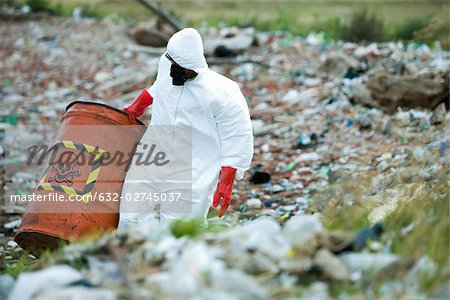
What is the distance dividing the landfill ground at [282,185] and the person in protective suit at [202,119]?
25 centimetres

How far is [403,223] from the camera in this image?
3.82m

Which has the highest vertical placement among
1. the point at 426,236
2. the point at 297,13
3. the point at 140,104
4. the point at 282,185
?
the point at 426,236

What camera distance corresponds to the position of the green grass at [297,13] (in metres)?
11.8

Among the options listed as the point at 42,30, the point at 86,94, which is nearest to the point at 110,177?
the point at 86,94

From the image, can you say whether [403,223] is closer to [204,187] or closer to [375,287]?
[375,287]

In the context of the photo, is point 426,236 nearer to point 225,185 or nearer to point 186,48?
point 225,185

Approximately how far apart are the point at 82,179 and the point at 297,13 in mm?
11351

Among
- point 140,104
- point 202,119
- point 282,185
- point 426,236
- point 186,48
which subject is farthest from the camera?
point 282,185

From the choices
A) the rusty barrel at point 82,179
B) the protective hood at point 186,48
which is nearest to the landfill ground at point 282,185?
the rusty barrel at point 82,179

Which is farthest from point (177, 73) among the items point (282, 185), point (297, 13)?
point (297, 13)

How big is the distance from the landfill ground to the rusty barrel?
305 mm

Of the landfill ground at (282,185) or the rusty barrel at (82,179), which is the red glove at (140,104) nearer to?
the rusty barrel at (82,179)

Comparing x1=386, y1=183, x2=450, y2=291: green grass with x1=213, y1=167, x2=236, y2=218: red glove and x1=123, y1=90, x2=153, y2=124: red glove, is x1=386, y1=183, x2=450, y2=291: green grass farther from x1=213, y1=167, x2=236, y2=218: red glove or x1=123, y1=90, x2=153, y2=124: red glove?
x1=123, y1=90, x2=153, y2=124: red glove

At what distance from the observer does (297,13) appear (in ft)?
50.5
